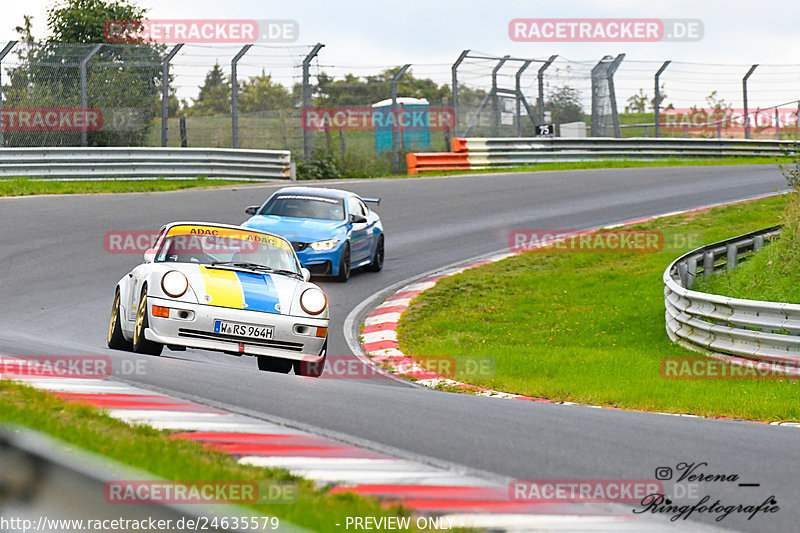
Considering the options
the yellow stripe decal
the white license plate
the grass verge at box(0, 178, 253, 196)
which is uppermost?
the grass verge at box(0, 178, 253, 196)

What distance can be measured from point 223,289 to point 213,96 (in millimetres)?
18146

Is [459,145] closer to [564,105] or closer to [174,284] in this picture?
[564,105]

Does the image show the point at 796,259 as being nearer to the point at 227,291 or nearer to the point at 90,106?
the point at 227,291

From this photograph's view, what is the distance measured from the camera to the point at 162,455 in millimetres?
4473

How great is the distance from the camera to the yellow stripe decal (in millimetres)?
8883

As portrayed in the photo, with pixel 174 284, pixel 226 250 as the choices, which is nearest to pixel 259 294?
pixel 174 284

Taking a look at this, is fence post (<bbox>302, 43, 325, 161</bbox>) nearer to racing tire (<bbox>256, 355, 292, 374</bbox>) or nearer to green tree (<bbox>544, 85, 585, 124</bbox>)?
green tree (<bbox>544, 85, 585, 124</bbox>)

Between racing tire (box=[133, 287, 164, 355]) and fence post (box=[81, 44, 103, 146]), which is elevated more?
fence post (box=[81, 44, 103, 146])

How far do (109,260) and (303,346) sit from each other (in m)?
7.24

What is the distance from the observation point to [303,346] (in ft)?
30.0

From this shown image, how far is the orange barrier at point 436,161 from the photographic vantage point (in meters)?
28.9

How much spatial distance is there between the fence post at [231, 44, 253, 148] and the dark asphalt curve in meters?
3.40

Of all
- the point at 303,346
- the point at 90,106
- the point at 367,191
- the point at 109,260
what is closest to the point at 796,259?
the point at 303,346

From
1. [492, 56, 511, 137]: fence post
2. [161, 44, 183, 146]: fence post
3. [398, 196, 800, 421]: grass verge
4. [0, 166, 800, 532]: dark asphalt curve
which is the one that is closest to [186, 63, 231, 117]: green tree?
[161, 44, 183, 146]: fence post
